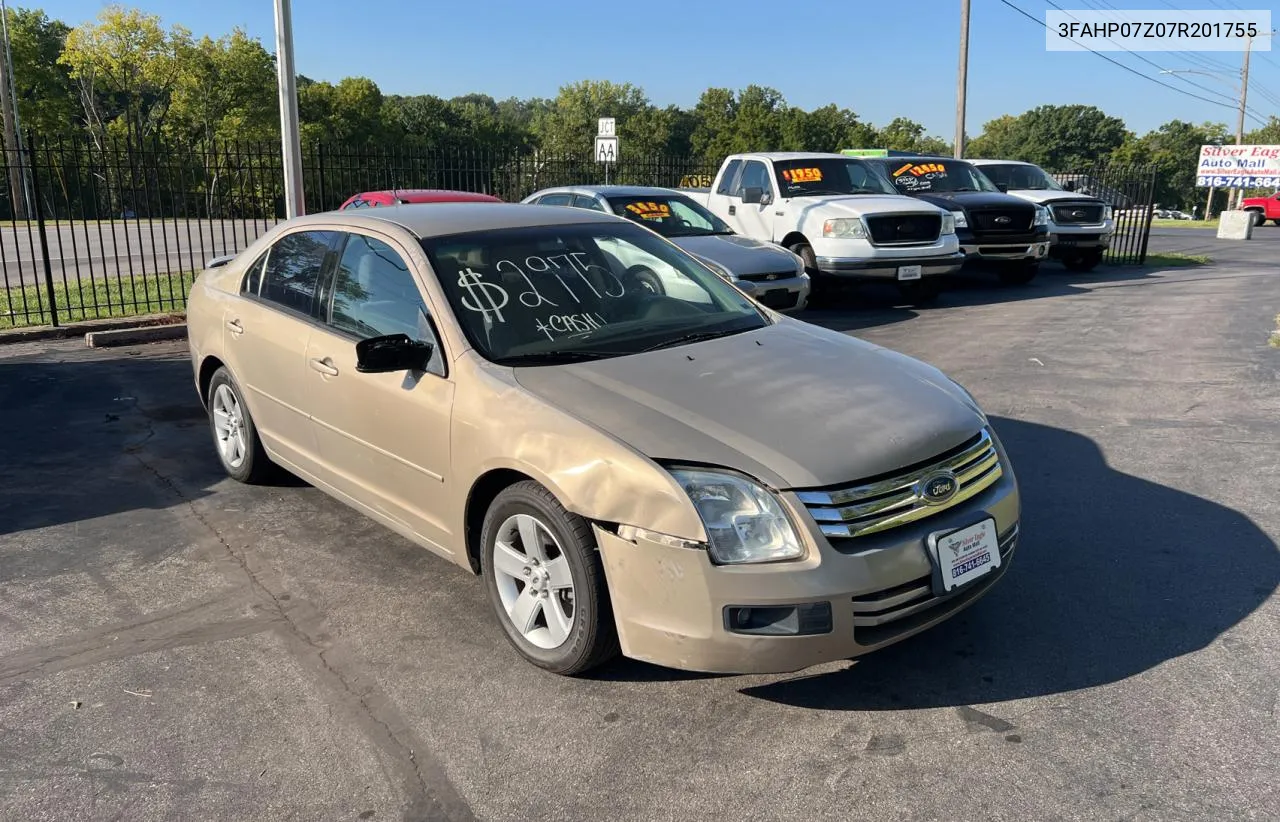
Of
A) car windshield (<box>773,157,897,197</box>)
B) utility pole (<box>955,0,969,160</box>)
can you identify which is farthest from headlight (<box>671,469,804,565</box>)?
utility pole (<box>955,0,969,160</box>)

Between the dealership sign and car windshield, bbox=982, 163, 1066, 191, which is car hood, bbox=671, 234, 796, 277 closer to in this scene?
car windshield, bbox=982, 163, 1066, 191

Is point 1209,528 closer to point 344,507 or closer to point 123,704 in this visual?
point 344,507

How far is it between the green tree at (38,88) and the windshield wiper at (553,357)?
49421 mm

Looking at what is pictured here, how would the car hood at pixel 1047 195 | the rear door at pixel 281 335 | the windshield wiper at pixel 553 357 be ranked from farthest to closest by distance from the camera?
the car hood at pixel 1047 195
the rear door at pixel 281 335
the windshield wiper at pixel 553 357

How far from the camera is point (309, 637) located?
3.69 m

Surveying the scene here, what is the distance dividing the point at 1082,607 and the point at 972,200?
12.0m

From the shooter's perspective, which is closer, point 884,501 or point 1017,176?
point 884,501

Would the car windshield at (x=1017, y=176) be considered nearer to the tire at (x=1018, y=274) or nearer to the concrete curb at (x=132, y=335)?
the tire at (x=1018, y=274)

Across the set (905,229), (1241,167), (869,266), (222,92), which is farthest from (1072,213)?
(222,92)

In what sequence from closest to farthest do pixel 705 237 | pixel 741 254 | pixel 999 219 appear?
pixel 741 254 < pixel 705 237 < pixel 999 219

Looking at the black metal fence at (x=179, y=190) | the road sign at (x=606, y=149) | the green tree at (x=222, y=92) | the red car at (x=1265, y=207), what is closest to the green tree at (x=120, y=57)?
the green tree at (x=222, y=92)

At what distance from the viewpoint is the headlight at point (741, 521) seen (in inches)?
112

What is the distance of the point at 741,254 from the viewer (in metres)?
10.2

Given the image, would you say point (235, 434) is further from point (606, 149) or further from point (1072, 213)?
point (1072, 213)
